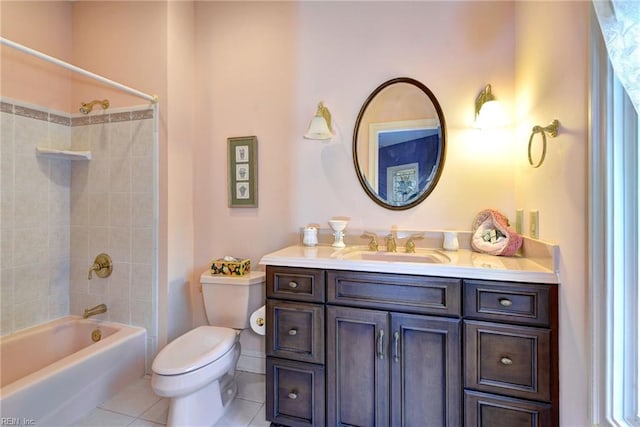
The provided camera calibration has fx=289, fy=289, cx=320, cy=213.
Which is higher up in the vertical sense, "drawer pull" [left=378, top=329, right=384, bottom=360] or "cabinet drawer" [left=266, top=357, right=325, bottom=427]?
"drawer pull" [left=378, top=329, right=384, bottom=360]

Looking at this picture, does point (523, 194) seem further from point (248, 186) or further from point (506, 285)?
point (248, 186)

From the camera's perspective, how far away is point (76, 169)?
218cm

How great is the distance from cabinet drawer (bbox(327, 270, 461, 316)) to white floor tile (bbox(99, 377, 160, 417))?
1.31 meters

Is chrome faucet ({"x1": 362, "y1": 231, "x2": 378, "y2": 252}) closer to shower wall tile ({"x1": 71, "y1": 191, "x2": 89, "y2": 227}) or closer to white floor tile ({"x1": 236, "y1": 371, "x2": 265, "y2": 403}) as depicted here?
white floor tile ({"x1": 236, "y1": 371, "x2": 265, "y2": 403})

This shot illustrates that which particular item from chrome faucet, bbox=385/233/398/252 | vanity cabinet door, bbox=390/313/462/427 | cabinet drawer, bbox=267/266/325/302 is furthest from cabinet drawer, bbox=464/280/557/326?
cabinet drawer, bbox=267/266/325/302

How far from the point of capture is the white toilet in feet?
4.42

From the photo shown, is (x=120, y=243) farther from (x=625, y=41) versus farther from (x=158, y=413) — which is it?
(x=625, y=41)

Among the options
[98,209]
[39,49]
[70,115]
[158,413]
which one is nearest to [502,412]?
[158,413]

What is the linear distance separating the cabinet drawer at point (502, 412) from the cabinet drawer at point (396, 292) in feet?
1.15

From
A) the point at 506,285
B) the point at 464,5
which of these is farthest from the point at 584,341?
the point at 464,5

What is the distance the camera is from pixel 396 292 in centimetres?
127

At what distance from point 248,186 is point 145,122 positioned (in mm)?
821

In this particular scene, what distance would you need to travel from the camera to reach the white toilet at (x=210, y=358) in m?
1.35

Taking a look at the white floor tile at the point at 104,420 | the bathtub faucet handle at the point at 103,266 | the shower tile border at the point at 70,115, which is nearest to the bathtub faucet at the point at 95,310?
the bathtub faucet handle at the point at 103,266
